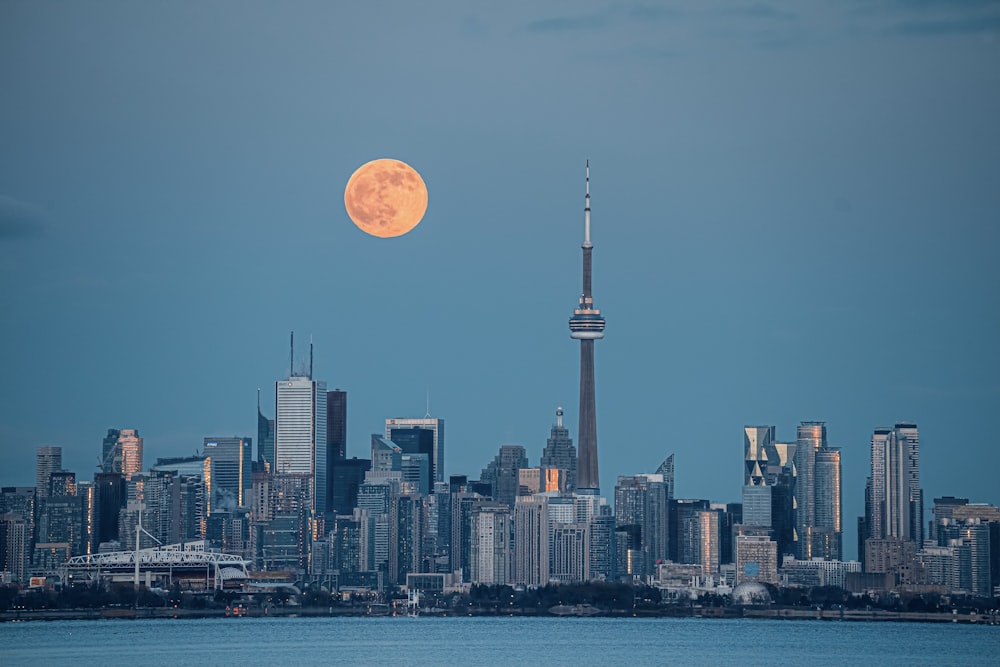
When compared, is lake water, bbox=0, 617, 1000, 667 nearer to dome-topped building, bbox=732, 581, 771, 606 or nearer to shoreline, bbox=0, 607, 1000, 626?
shoreline, bbox=0, 607, 1000, 626

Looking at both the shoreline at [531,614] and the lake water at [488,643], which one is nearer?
the lake water at [488,643]

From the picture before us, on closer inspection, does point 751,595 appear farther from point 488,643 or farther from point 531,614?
point 488,643

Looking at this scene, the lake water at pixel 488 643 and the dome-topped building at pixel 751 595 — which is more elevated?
the dome-topped building at pixel 751 595

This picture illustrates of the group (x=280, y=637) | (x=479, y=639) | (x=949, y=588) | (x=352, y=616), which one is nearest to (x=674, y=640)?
(x=479, y=639)

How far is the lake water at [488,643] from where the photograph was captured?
98.6 meters

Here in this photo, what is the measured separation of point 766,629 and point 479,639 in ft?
109

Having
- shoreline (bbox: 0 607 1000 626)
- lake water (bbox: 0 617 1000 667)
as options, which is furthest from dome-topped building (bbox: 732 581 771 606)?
lake water (bbox: 0 617 1000 667)

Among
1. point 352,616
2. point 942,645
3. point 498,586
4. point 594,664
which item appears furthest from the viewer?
point 498,586

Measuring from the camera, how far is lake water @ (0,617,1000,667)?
98.6 meters

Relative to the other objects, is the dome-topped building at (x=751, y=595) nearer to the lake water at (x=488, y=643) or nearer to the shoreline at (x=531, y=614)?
the shoreline at (x=531, y=614)

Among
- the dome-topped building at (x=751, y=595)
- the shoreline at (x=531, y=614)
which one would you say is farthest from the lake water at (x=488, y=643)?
the dome-topped building at (x=751, y=595)

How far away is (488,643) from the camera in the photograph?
11800 cm

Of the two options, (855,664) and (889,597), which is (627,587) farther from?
(855,664)

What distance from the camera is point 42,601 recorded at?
17075 centimetres
